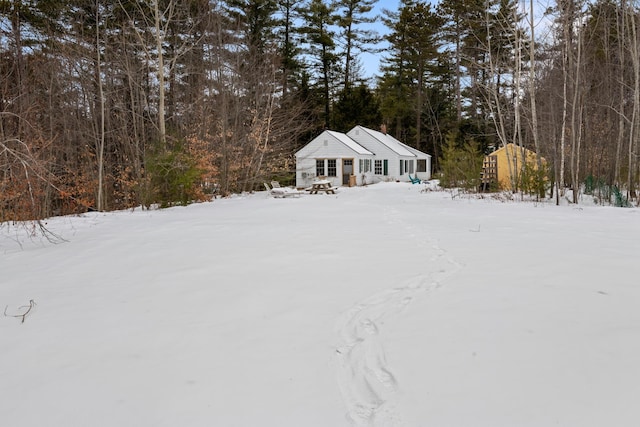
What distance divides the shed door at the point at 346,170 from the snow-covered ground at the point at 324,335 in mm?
20919

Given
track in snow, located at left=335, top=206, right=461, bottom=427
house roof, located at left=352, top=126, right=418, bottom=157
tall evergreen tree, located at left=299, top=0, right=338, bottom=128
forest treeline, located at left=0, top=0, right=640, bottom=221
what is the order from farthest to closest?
1. tall evergreen tree, located at left=299, top=0, right=338, bottom=128
2. house roof, located at left=352, top=126, right=418, bottom=157
3. forest treeline, located at left=0, top=0, right=640, bottom=221
4. track in snow, located at left=335, top=206, right=461, bottom=427

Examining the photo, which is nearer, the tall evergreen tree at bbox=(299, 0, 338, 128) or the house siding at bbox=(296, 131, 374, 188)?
the house siding at bbox=(296, 131, 374, 188)

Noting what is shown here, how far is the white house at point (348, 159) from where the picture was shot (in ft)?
87.4

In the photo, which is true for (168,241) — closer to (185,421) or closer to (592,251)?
(185,421)

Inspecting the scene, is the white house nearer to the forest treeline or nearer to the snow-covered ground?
the forest treeline

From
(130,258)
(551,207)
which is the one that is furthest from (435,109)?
(130,258)

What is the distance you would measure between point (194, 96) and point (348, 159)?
10.6 meters

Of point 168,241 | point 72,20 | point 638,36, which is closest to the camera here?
point 168,241

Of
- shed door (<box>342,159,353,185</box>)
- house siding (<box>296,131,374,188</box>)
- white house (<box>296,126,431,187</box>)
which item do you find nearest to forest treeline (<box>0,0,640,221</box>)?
house siding (<box>296,131,374,188</box>)

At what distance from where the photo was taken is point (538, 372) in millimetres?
2514

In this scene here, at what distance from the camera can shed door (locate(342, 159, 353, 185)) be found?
27.1 m

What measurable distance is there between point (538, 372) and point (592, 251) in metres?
3.84

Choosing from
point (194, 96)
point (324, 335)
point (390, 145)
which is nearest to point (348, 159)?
point (390, 145)

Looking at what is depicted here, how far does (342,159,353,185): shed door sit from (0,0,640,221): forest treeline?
3.28 metres
